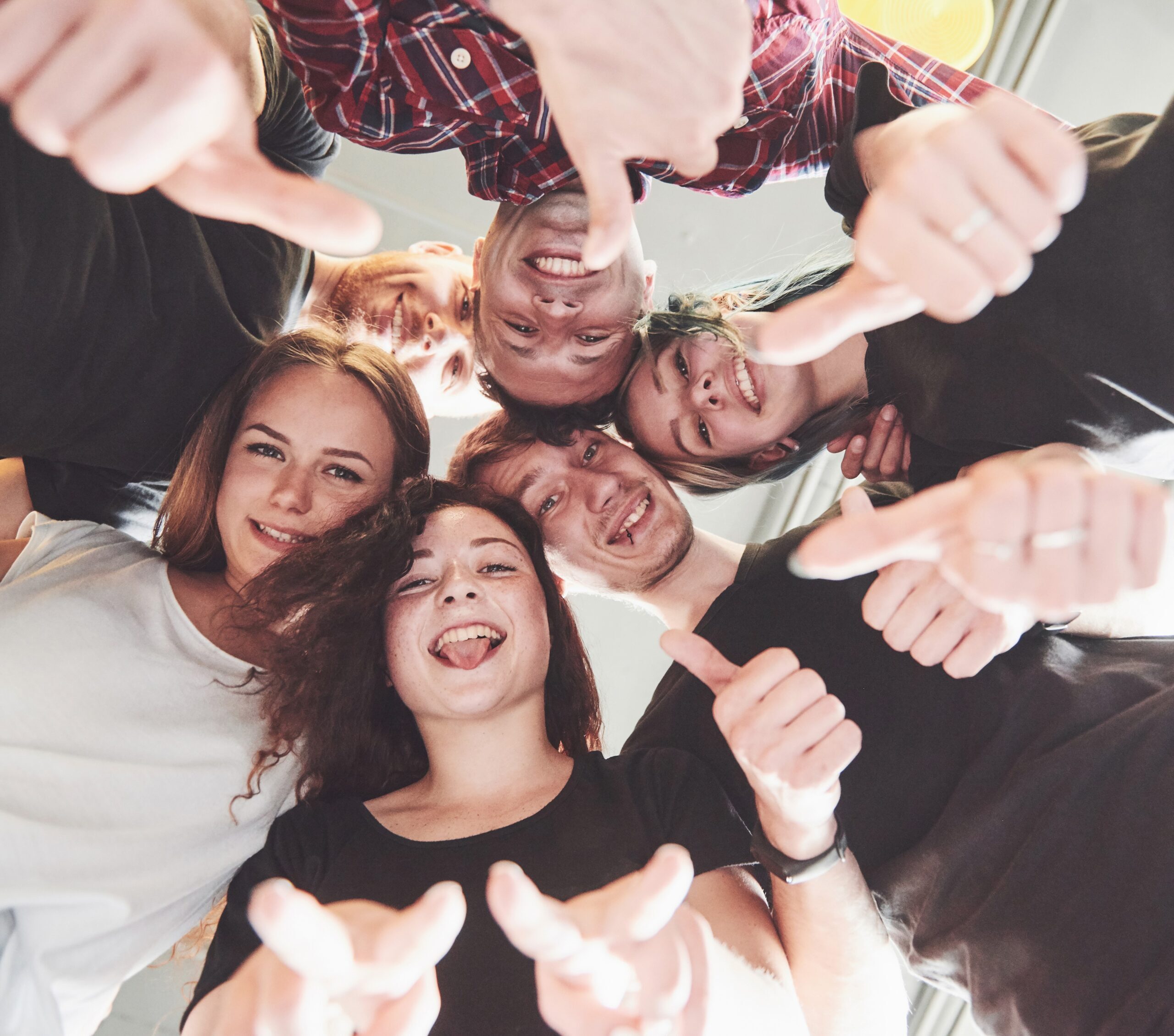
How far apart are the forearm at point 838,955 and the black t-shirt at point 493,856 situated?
0.10 meters

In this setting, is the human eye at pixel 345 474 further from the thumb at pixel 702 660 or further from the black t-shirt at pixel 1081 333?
the black t-shirt at pixel 1081 333

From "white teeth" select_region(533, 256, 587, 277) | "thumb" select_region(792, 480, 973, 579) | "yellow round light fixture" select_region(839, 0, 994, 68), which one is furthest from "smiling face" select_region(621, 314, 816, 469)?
"thumb" select_region(792, 480, 973, 579)

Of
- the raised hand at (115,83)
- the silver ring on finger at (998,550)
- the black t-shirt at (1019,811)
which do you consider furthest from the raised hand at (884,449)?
the raised hand at (115,83)

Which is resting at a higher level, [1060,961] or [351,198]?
[351,198]

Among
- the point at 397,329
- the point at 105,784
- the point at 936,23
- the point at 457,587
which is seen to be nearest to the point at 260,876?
the point at 105,784

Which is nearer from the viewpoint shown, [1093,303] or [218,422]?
[1093,303]

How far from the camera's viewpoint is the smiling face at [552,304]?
1402 mm

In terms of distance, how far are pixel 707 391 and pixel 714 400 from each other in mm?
20

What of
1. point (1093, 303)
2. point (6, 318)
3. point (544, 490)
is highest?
point (1093, 303)

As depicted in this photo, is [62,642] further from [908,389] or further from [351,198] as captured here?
[908,389]

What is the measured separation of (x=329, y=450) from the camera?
1.37m

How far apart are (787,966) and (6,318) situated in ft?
4.22

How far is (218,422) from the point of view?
1.40m

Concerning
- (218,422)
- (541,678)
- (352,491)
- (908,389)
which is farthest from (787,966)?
(218,422)
